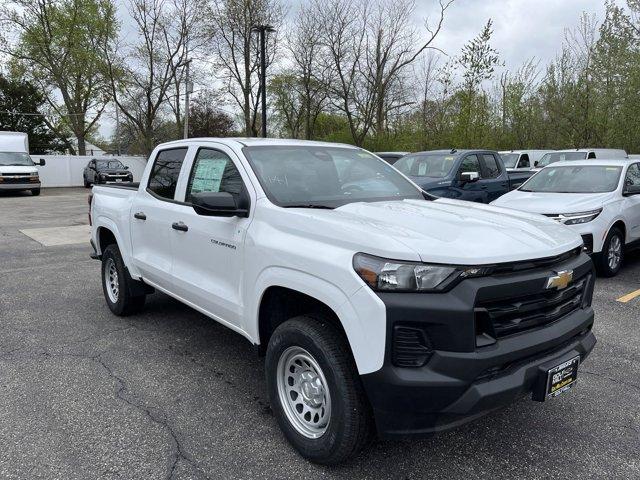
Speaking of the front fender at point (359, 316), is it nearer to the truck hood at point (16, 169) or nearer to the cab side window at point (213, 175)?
the cab side window at point (213, 175)

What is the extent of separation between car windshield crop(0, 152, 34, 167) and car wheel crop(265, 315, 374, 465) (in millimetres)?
24099

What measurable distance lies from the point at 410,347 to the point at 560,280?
0.98 metres

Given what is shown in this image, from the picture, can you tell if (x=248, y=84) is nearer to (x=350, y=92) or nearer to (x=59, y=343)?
(x=350, y=92)

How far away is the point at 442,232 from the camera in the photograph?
2.72 meters

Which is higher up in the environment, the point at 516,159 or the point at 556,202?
the point at 516,159

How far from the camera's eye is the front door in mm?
3424

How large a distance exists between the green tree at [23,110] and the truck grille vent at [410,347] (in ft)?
147

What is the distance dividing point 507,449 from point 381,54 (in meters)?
28.2

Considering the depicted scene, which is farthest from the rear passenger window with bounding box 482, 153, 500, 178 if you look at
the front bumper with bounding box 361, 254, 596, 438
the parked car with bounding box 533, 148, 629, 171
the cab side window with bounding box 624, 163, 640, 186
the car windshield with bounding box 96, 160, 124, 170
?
the car windshield with bounding box 96, 160, 124, 170

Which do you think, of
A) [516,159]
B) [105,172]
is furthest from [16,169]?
[516,159]

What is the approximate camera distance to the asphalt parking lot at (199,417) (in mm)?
2855

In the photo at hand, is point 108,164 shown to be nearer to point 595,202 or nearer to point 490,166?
point 490,166

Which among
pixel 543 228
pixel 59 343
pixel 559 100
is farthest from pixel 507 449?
pixel 559 100

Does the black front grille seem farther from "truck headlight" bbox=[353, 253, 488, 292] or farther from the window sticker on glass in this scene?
the window sticker on glass
